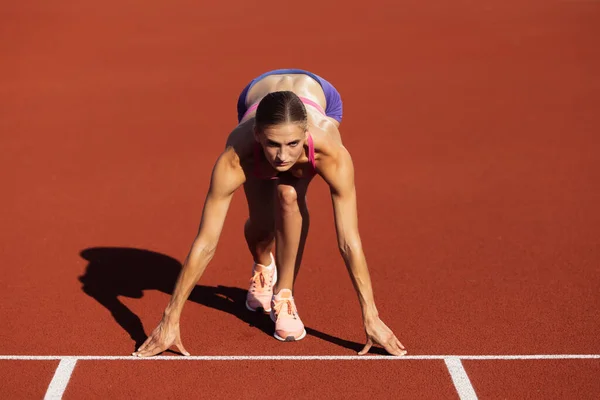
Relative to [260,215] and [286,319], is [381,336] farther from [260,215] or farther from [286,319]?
[260,215]

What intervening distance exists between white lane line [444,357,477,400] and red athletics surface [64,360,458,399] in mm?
38

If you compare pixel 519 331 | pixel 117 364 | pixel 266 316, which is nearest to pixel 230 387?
pixel 117 364

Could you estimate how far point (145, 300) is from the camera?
591 cm

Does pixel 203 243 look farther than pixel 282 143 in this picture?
Yes

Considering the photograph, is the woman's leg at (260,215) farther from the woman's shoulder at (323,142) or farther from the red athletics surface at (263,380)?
the red athletics surface at (263,380)

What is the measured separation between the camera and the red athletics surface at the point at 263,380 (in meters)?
4.70

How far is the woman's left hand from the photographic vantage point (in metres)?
4.97

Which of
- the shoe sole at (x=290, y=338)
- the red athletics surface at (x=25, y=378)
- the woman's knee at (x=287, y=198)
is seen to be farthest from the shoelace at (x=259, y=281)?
the red athletics surface at (x=25, y=378)

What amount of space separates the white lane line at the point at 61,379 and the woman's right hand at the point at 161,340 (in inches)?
14.0

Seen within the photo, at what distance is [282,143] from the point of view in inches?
176

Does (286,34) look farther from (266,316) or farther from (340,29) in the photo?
(266,316)

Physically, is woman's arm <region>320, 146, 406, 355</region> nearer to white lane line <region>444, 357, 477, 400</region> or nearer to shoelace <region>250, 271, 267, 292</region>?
white lane line <region>444, 357, 477, 400</region>

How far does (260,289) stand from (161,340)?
102 centimetres

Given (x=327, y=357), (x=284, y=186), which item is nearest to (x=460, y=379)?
(x=327, y=357)
